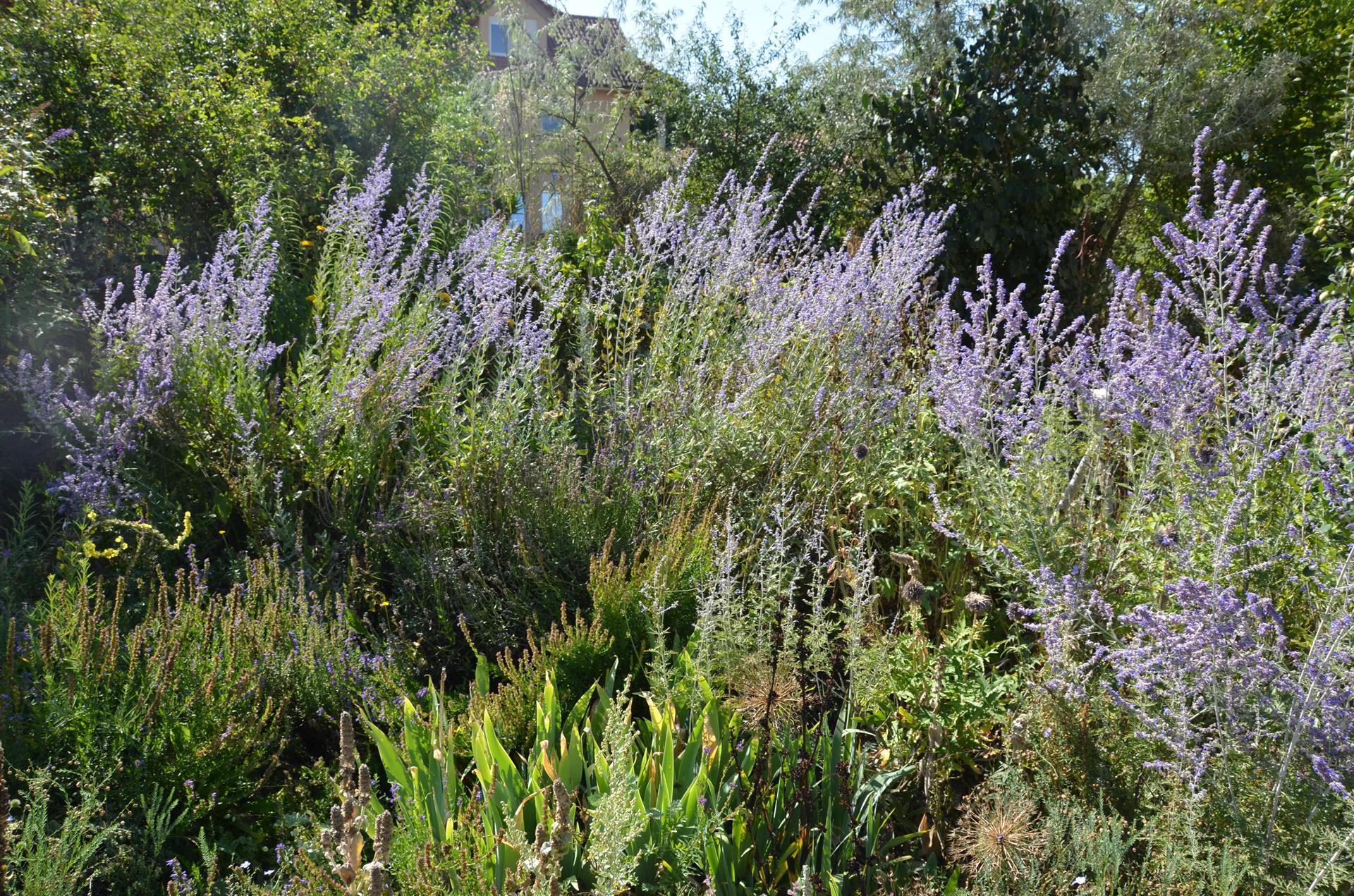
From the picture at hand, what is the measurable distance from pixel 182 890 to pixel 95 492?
1.95 m

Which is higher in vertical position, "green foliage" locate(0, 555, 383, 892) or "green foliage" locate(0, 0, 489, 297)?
"green foliage" locate(0, 0, 489, 297)

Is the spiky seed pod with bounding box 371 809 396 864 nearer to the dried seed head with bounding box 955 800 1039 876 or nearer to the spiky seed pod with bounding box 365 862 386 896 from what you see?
the spiky seed pod with bounding box 365 862 386 896

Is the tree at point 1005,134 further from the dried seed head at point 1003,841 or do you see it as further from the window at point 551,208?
the dried seed head at point 1003,841

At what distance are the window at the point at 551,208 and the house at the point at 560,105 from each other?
2 centimetres

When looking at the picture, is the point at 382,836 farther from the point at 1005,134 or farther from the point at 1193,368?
the point at 1005,134

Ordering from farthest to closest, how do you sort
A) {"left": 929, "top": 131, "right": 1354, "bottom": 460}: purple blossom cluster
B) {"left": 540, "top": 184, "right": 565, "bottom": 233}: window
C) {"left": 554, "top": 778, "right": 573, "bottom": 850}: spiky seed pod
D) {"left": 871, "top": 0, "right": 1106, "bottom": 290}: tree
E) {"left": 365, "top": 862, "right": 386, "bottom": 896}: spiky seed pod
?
{"left": 540, "top": 184, "right": 565, "bottom": 233}: window
{"left": 871, "top": 0, "right": 1106, "bottom": 290}: tree
{"left": 929, "top": 131, "right": 1354, "bottom": 460}: purple blossom cluster
{"left": 554, "top": 778, "right": 573, "bottom": 850}: spiky seed pod
{"left": 365, "top": 862, "right": 386, "bottom": 896}: spiky seed pod

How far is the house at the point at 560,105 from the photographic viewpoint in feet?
35.1

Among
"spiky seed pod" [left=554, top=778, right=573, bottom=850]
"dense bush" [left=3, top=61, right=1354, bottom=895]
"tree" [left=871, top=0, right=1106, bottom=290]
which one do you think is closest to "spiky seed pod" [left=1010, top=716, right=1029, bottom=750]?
"dense bush" [left=3, top=61, right=1354, bottom=895]

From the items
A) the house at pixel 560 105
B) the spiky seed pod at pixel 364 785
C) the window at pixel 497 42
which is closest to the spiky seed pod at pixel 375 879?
the spiky seed pod at pixel 364 785

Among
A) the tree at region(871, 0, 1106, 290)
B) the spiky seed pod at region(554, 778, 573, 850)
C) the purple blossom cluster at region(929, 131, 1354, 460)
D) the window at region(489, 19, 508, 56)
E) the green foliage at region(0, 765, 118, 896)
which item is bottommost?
the green foliage at region(0, 765, 118, 896)

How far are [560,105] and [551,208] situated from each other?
1465mm

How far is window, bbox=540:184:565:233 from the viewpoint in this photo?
10.6 meters

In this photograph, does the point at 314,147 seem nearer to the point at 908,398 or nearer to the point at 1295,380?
the point at 908,398

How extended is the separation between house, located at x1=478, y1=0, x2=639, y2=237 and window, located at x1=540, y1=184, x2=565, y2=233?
0.06 ft
